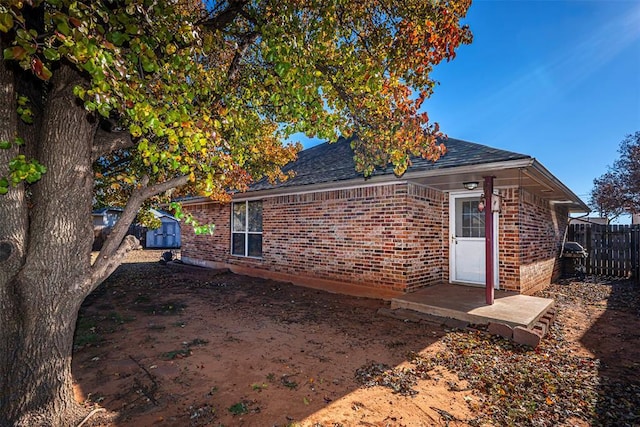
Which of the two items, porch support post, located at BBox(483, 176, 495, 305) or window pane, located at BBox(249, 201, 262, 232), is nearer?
porch support post, located at BBox(483, 176, 495, 305)

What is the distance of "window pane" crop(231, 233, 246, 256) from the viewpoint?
35.7ft

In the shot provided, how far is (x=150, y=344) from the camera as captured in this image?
452 cm

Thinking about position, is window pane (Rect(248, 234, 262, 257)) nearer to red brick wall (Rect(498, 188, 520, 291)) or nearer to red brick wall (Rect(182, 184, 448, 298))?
red brick wall (Rect(182, 184, 448, 298))

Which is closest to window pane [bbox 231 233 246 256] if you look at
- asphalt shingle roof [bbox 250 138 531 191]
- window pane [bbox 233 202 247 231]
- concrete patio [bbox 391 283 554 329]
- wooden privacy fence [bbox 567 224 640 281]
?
window pane [bbox 233 202 247 231]

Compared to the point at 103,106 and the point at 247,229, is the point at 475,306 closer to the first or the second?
the point at 103,106

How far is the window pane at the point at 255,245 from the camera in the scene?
33.6 ft

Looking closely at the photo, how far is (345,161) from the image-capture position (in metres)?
9.07

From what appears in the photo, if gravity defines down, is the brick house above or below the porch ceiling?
below

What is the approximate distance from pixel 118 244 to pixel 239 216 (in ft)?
26.4

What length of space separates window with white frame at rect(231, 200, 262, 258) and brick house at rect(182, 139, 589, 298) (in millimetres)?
349

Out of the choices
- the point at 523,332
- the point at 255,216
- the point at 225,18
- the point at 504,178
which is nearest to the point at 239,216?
the point at 255,216

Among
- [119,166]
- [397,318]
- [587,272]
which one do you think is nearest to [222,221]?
[119,166]

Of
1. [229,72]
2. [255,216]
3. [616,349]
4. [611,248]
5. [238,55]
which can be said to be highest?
[238,55]

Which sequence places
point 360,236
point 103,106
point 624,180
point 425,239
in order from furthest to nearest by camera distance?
point 624,180 → point 360,236 → point 425,239 → point 103,106
